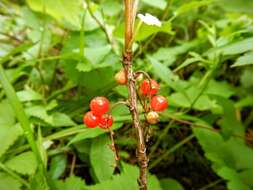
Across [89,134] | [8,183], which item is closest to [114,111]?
[89,134]

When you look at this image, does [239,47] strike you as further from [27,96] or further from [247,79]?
[27,96]

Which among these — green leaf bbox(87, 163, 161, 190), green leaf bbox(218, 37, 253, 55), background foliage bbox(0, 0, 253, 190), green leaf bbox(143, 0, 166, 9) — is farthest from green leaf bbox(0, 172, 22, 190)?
green leaf bbox(143, 0, 166, 9)

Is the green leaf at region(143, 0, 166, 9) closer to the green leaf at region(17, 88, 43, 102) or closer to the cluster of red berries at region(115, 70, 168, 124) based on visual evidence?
the green leaf at region(17, 88, 43, 102)

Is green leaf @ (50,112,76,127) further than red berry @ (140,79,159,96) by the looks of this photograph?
Yes

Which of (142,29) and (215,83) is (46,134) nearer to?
(142,29)

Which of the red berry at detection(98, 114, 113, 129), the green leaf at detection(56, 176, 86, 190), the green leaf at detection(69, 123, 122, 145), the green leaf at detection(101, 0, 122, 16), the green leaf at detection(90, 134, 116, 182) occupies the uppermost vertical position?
the green leaf at detection(101, 0, 122, 16)

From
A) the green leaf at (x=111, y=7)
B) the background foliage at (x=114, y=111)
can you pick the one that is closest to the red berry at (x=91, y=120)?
the background foliage at (x=114, y=111)

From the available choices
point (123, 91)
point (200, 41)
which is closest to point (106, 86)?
point (123, 91)
